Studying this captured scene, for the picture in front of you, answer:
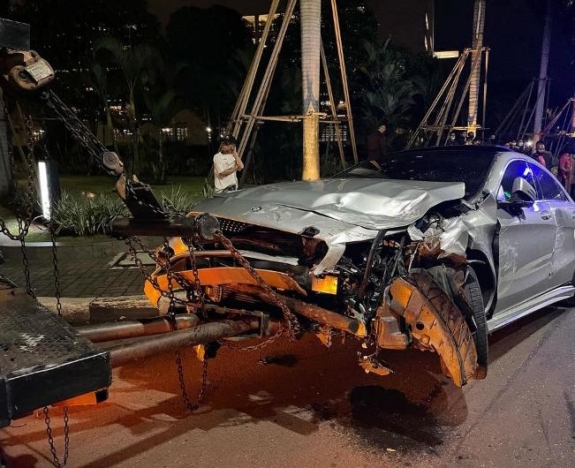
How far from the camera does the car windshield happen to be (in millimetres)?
4684

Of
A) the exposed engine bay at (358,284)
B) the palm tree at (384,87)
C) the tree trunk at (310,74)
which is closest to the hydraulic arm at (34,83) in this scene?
the exposed engine bay at (358,284)

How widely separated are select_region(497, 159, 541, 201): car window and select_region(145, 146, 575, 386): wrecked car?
0.08 meters

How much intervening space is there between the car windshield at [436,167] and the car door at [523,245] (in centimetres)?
24

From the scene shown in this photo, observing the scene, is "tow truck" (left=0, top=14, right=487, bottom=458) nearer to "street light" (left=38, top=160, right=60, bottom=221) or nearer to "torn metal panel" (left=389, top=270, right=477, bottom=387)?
"torn metal panel" (left=389, top=270, right=477, bottom=387)

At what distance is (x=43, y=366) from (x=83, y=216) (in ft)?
23.2

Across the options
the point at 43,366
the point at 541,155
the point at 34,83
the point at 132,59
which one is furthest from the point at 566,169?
the point at 132,59

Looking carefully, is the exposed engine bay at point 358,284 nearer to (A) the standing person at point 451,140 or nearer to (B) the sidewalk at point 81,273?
(B) the sidewalk at point 81,273

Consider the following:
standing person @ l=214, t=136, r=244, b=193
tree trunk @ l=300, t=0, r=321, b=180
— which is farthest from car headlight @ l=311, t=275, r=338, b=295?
tree trunk @ l=300, t=0, r=321, b=180

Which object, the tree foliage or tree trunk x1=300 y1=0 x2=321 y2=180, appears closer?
tree trunk x1=300 y1=0 x2=321 y2=180

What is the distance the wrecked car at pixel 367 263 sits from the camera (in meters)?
3.29

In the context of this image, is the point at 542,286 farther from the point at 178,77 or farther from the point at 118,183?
the point at 178,77

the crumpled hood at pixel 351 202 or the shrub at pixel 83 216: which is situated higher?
the crumpled hood at pixel 351 202

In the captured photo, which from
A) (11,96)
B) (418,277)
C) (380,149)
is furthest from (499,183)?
(380,149)

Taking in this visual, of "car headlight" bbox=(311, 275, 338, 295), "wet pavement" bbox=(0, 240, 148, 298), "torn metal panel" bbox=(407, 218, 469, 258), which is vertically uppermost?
"torn metal panel" bbox=(407, 218, 469, 258)
